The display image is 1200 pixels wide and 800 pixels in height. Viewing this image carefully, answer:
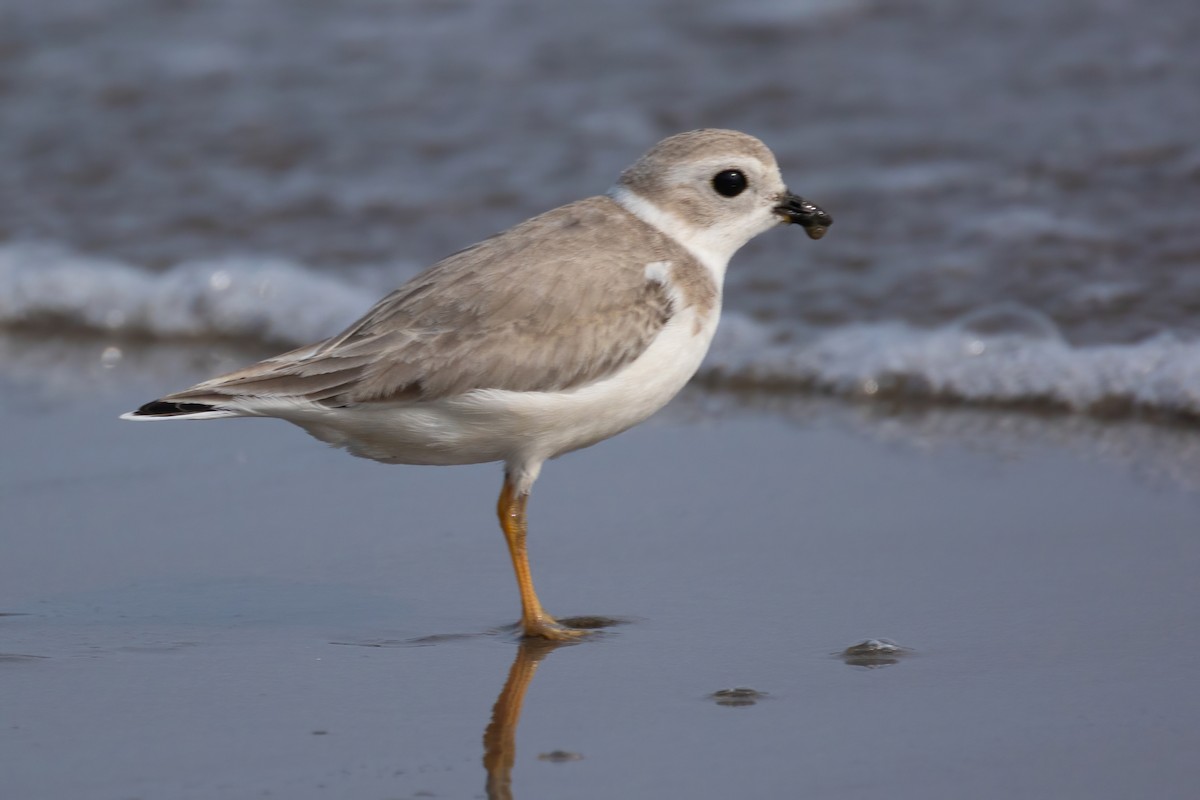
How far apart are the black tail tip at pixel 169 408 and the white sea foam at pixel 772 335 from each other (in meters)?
3.29

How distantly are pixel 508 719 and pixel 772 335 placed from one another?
3859 millimetres

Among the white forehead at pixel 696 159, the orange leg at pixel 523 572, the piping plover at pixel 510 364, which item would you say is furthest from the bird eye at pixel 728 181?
the orange leg at pixel 523 572

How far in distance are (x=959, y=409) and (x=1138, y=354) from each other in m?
0.85

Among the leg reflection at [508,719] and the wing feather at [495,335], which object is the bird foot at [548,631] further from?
the wing feather at [495,335]

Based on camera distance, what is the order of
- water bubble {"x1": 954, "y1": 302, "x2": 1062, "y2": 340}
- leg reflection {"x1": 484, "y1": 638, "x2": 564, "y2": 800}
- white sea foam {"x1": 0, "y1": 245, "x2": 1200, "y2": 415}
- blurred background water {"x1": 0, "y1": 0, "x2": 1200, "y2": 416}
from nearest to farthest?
leg reflection {"x1": 484, "y1": 638, "x2": 564, "y2": 800} → white sea foam {"x1": 0, "y1": 245, "x2": 1200, "y2": 415} → water bubble {"x1": 954, "y1": 302, "x2": 1062, "y2": 340} → blurred background water {"x1": 0, "y1": 0, "x2": 1200, "y2": 416}

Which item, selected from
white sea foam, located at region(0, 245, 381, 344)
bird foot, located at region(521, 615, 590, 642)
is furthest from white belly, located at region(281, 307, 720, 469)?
white sea foam, located at region(0, 245, 381, 344)

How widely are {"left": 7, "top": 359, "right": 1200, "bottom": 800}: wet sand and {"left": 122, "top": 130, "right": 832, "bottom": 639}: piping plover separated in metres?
0.56

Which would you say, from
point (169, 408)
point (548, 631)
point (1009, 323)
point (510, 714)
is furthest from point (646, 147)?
point (510, 714)

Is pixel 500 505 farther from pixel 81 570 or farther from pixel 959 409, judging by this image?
pixel 959 409

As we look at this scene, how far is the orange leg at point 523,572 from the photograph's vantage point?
17.0 ft

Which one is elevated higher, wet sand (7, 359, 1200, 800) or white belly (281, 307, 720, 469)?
white belly (281, 307, 720, 469)

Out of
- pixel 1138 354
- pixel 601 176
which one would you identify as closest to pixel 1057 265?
pixel 1138 354

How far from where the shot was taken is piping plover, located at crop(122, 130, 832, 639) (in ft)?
16.8

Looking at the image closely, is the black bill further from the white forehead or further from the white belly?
the white belly
